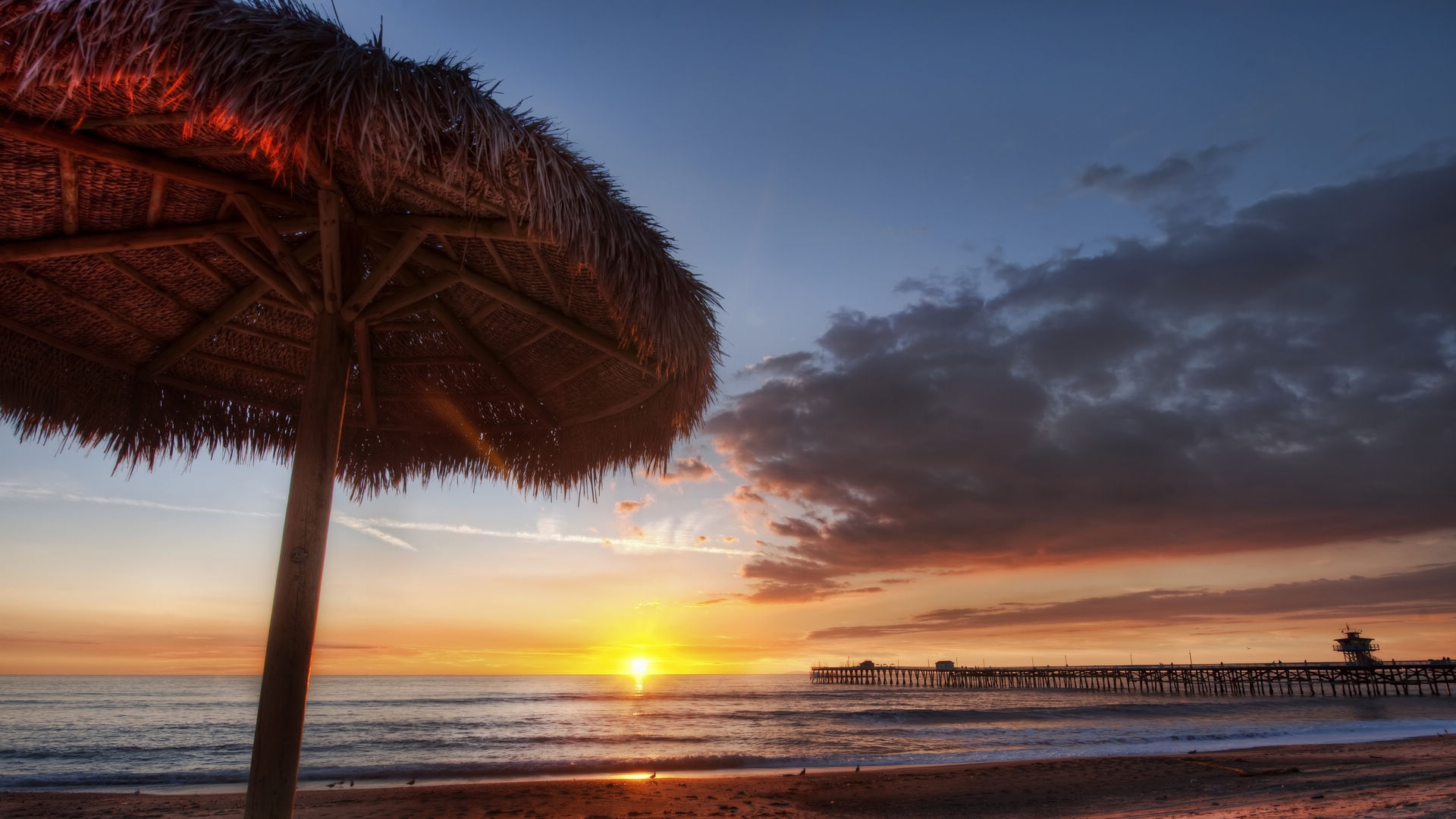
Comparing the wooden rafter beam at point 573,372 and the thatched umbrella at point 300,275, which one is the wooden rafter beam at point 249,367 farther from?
the wooden rafter beam at point 573,372

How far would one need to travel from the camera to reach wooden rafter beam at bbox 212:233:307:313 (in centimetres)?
311

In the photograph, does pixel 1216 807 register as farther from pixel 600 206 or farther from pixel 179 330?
pixel 179 330

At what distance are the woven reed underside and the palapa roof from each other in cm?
1

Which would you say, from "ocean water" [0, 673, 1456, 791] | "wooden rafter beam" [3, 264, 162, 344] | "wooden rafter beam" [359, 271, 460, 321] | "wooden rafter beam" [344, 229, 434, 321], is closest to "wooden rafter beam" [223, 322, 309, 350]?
"wooden rafter beam" [3, 264, 162, 344]

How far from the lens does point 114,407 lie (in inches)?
164

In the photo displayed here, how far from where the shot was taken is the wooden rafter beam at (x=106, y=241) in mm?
3023

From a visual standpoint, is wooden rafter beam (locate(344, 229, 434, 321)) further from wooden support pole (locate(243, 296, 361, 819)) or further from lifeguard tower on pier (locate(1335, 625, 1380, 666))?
lifeguard tower on pier (locate(1335, 625, 1380, 666))

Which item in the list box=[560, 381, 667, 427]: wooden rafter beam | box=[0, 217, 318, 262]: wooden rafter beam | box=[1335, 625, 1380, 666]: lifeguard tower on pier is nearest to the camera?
box=[0, 217, 318, 262]: wooden rafter beam

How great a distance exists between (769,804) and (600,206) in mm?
6900

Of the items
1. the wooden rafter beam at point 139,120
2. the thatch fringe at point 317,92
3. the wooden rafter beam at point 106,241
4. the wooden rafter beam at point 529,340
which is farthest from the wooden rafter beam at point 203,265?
the wooden rafter beam at point 529,340

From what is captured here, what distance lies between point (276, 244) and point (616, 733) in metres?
20.6

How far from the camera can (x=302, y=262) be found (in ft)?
12.3

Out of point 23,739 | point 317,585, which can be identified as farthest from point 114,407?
point 23,739

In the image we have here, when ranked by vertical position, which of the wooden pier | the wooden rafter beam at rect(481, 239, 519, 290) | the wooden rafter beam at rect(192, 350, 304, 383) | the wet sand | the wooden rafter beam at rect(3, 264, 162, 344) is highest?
the wooden rafter beam at rect(481, 239, 519, 290)
